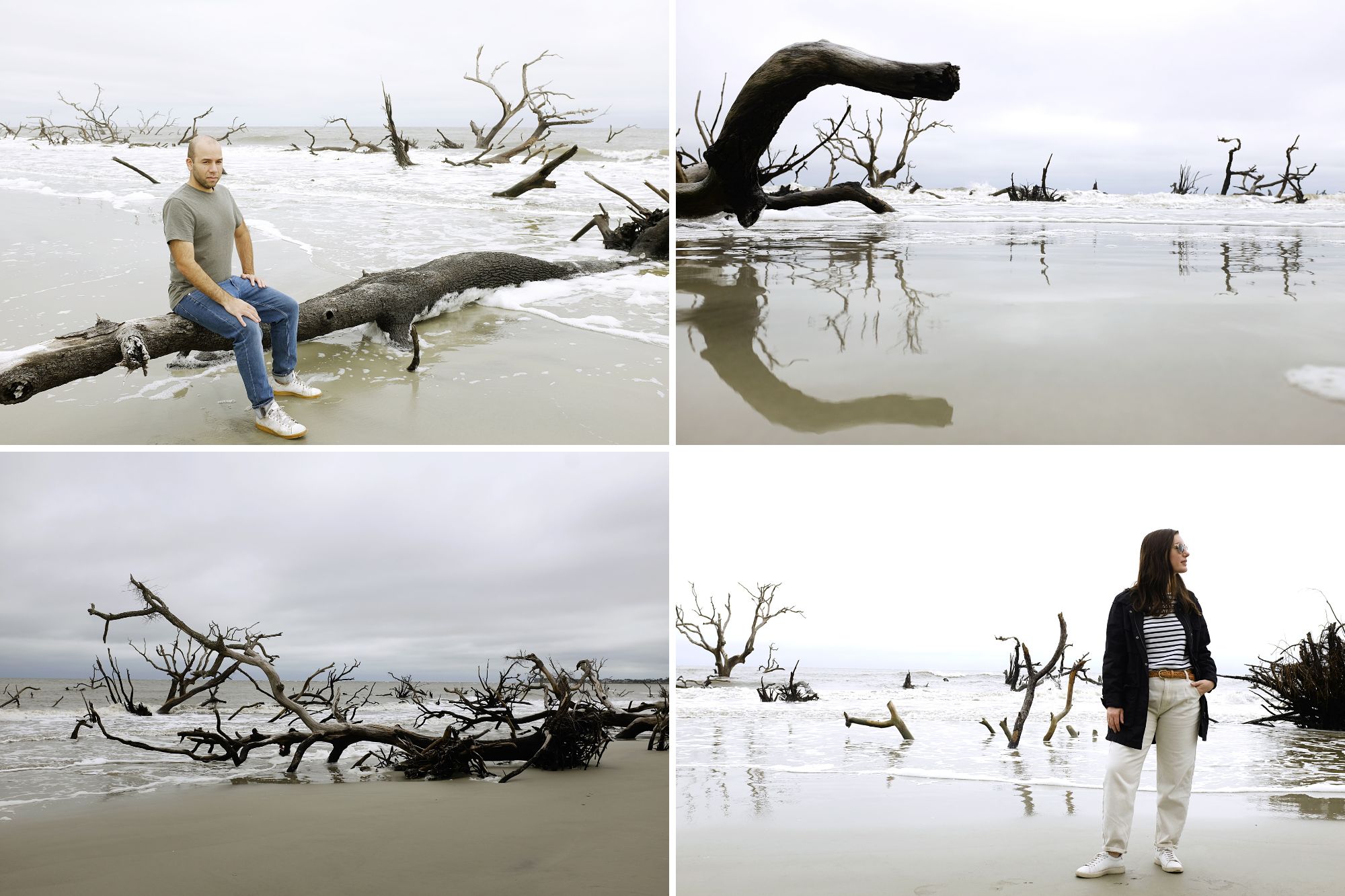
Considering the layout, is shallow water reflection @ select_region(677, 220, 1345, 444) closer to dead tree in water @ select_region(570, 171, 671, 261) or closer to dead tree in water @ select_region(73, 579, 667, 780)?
dead tree in water @ select_region(570, 171, 671, 261)

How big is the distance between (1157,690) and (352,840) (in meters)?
3.56

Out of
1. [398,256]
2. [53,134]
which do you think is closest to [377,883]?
[398,256]

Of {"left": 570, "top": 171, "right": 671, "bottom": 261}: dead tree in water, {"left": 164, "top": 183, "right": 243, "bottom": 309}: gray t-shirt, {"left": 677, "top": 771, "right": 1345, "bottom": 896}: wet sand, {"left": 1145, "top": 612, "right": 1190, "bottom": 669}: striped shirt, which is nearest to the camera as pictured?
{"left": 677, "top": 771, "right": 1345, "bottom": 896}: wet sand

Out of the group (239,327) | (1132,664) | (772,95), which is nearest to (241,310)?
(239,327)

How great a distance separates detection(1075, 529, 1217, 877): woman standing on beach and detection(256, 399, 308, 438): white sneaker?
3.72m

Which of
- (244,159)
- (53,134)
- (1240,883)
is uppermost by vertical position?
(53,134)

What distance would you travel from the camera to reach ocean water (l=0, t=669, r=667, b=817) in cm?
544

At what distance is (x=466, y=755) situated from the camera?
5543 millimetres

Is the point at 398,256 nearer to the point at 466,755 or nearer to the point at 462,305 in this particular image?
the point at 462,305

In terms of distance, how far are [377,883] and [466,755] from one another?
90.9 inches

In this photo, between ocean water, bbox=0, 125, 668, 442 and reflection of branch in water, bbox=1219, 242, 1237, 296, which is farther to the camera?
reflection of branch in water, bbox=1219, 242, 1237, 296

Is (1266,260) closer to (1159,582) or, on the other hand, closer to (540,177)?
(1159,582)

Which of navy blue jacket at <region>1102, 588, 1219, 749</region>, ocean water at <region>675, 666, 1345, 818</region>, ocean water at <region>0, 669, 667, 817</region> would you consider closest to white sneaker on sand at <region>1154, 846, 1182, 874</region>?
navy blue jacket at <region>1102, 588, 1219, 749</region>

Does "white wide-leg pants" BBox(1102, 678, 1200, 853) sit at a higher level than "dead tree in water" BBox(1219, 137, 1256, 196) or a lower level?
lower
